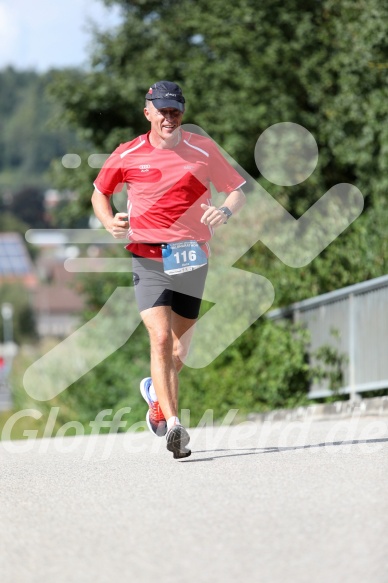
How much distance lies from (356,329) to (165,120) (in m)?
4.89

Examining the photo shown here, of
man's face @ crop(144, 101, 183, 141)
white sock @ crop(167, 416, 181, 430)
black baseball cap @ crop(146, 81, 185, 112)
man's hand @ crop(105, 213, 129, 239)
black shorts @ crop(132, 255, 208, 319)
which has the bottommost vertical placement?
white sock @ crop(167, 416, 181, 430)

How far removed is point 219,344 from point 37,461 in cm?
663

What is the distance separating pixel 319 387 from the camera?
12805mm

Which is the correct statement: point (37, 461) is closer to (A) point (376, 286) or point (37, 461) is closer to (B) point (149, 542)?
(B) point (149, 542)

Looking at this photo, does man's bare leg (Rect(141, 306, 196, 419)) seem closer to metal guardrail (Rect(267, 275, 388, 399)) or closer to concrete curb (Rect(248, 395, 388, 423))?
concrete curb (Rect(248, 395, 388, 423))

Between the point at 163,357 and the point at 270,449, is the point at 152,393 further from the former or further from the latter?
the point at 270,449

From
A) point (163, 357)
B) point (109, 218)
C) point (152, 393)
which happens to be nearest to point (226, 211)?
point (109, 218)

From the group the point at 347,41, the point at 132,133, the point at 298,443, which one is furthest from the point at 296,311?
the point at 132,133

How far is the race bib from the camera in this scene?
7.41 metres

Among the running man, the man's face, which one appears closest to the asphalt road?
the running man

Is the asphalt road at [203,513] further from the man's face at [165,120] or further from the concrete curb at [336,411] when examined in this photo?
the concrete curb at [336,411]

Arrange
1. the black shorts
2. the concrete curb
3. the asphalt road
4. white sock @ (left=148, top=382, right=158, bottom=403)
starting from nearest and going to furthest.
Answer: the asphalt road, the black shorts, white sock @ (left=148, top=382, right=158, bottom=403), the concrete curb

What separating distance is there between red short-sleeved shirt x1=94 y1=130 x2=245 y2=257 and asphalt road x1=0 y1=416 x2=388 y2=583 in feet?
4.20

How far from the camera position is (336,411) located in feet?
37.5
